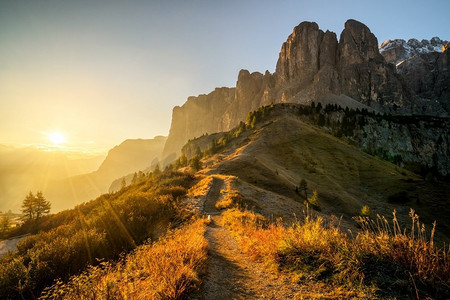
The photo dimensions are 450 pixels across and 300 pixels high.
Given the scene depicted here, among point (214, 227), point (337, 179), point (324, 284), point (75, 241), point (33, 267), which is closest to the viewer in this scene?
point (324, 284)

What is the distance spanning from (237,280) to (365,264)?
3.26 metres

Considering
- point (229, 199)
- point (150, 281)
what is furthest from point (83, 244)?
point (229, 199)

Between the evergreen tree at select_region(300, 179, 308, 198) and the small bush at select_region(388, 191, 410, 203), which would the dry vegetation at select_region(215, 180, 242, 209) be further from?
the small bush at select_region(388, 191, 410, 203)

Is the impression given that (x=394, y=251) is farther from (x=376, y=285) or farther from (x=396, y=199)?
(x=396, y=199)

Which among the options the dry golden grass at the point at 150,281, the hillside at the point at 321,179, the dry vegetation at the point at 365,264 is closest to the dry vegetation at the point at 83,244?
the dry golden grass at the point at 150,281

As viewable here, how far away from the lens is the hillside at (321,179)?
34125 millimetres

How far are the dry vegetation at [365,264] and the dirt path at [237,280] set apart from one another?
41cm

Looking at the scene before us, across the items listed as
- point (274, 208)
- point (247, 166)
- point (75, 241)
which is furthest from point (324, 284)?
point (247, 166)

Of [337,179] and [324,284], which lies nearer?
[324,284]

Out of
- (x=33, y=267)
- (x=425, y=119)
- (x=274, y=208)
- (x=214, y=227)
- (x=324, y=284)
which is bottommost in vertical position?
(x=274, y=208)

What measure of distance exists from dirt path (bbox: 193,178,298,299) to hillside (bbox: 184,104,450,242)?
434 inches

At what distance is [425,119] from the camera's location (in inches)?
5999

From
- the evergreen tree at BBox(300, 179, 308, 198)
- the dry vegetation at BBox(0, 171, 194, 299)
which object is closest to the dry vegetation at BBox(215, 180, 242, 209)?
the dry vegetation at BBox(0, 171, 194, 299)

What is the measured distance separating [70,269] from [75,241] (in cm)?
152
